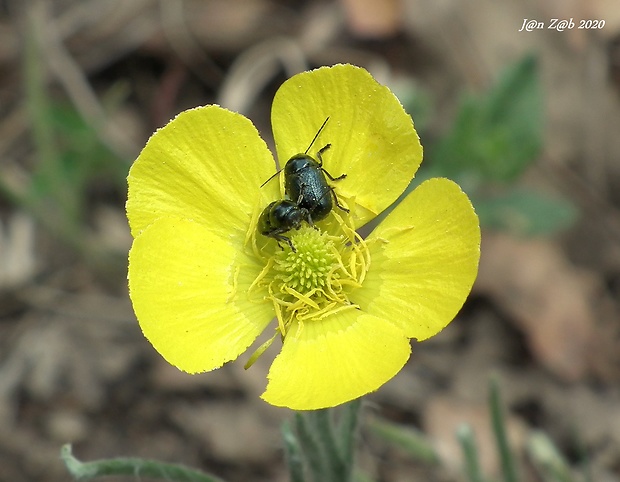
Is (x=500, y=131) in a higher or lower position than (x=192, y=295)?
lower

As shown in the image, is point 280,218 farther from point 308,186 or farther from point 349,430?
point 349,430

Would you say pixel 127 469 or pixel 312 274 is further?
pixel 312 274

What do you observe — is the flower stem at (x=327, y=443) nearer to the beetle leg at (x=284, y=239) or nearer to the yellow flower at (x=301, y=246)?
the yellow flower at (x=301, y=246)

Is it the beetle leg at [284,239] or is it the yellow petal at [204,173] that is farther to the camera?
the beetle leg at [284,239]

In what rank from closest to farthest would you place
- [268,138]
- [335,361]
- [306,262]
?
1. [335,361]
2. [306,262]
3. [268,138]

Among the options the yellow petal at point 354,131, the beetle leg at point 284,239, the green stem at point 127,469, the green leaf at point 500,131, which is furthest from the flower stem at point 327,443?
the green leaf at point 500,131

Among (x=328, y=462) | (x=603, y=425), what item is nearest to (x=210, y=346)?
(x=328, y=462)

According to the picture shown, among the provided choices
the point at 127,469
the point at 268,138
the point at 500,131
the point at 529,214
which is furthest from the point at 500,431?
the point at 268,138

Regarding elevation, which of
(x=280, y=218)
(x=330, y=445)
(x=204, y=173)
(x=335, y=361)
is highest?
(x=204, y=173)
